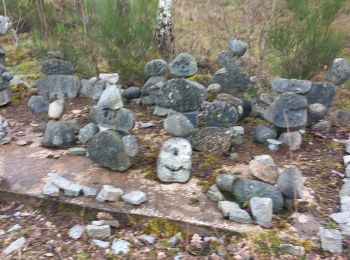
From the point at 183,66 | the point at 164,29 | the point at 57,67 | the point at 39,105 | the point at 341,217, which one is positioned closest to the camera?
the point at 341,217

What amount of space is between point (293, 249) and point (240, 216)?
1.11ft

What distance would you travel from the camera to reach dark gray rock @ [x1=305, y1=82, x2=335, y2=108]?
3518 mm

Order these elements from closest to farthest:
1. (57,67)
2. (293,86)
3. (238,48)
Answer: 1. (293,86)
2. (238,48)
3. (57,67)

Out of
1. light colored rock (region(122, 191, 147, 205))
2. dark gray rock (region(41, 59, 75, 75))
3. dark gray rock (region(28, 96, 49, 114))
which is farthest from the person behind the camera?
dark gray rock (region(41, 59, 75, 75))

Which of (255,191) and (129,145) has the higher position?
(129,145)

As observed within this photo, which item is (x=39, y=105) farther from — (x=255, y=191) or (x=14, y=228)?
(x=255, y=191)

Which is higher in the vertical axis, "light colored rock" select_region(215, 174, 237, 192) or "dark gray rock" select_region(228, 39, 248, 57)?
"dark gray rock" select_region(228, 39, 248, 57)

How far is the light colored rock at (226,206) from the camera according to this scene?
8.54ft

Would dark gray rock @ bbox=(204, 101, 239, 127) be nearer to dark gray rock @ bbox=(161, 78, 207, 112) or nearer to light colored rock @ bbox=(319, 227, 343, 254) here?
dark gray rock @ bbox=(161, 78, 207, 112)

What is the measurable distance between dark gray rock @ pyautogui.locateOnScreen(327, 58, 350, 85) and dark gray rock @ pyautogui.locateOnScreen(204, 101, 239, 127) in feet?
3.10

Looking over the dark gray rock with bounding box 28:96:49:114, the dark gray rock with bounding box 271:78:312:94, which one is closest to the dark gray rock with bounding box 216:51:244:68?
the dark gray rock with bounding box 271:78:312:94

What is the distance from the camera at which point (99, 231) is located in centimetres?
260

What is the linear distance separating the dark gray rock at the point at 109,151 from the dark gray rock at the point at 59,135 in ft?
1.37

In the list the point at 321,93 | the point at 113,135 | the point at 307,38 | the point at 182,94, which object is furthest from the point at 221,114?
the point at 307,38
